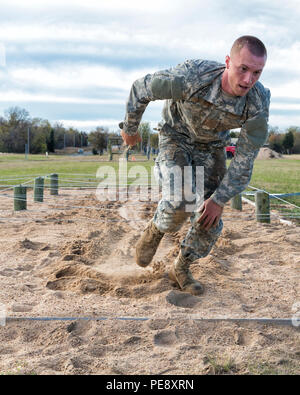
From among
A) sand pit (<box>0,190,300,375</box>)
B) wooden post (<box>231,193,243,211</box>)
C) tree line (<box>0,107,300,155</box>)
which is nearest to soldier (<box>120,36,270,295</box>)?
sand pit (<box>0,190,300,375</box>)

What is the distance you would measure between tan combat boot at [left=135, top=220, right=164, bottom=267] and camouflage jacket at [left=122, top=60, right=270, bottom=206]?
0.73 metres

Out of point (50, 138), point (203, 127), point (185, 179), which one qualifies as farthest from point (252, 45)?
point (50, 138)

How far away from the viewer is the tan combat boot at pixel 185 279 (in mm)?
3859

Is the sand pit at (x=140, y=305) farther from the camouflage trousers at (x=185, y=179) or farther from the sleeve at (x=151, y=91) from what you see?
the sleeve at (x=151, y=91)

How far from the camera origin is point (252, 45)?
122 inches

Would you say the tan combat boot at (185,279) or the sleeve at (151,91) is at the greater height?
the sleeve at (151,91)

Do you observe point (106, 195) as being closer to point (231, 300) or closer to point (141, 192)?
point (141, 192)

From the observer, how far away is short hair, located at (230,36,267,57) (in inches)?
121

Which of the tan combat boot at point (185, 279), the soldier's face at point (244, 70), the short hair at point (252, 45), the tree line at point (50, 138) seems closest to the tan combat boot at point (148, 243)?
the tan combat boot at point (185, 279)

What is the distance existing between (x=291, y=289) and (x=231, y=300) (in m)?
0.69

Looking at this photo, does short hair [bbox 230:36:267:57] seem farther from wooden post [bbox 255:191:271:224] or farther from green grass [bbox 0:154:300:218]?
green grass [bbox 0:154:300:218]

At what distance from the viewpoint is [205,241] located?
3.93 m

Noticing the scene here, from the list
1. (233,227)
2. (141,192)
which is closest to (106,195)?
(141,192)

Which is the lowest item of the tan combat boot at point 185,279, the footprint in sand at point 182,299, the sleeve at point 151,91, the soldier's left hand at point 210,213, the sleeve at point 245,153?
the footprint in sand at point 182,299
